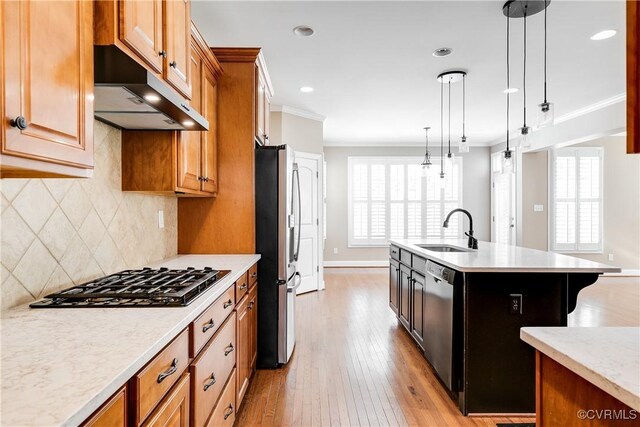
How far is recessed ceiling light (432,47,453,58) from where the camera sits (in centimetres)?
332

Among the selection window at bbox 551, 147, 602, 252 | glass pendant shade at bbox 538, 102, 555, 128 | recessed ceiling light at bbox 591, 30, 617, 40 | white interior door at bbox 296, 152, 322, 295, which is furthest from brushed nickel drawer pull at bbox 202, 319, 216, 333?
window at bbox 551, 147, 602, 252

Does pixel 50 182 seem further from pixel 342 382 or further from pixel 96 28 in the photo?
pixel 342 382

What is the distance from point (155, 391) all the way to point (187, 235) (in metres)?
1.98

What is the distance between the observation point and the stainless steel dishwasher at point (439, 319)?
91.9 inches

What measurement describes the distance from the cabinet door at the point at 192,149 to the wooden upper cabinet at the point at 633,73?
2.02m

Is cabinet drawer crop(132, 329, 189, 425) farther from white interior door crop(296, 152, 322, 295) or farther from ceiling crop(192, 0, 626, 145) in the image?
white interior door crop(296, 152, 322, 295)

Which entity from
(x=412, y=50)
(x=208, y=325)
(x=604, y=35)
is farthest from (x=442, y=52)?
(x=208, y=325)

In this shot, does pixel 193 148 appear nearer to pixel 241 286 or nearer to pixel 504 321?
pixel 241 286

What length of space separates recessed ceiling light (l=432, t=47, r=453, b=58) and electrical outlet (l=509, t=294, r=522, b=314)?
7.38ft

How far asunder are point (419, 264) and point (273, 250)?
121 centimetres

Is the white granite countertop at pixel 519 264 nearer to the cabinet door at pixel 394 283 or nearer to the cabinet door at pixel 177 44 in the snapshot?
the cabinet door at pixel 394 283

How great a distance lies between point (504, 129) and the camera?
670cm

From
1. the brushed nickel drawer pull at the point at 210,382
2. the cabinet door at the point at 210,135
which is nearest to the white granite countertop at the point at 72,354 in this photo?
the brushed nickel drawer pull at the point at 210,382

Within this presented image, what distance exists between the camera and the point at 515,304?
87.2 inches
